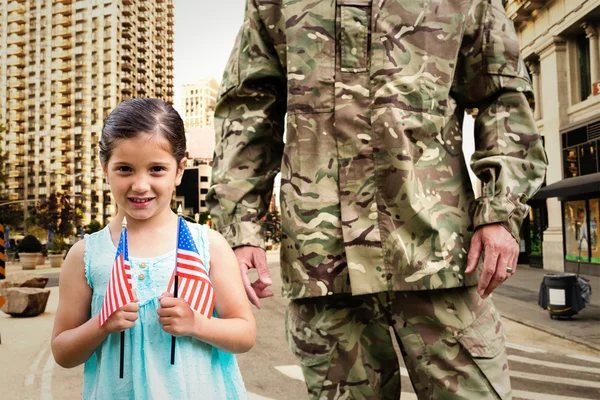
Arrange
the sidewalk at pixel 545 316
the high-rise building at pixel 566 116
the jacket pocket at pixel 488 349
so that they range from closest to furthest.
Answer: the jacket pocket at pixel 488 349 → the sidewalk at pixel 545 316 → the high-rise building at pixel 566 116

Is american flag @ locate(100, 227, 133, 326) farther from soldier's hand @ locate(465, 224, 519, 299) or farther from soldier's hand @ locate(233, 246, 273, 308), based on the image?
soldier's hand @ locate(465, 224, 519, 299)

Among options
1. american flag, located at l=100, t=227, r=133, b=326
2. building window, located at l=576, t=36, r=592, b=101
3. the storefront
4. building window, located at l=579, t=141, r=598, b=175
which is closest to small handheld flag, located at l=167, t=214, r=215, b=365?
american flag, located at l=100, t=227, r=133, b=326

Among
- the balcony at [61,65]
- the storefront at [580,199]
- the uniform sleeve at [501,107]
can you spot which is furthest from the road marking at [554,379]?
the balcony at [61,65]

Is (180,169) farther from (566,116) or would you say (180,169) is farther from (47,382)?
(566,116)

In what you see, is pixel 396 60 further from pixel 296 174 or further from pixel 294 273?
pixel 294 273

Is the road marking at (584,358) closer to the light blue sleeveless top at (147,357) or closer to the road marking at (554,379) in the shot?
the road marking at (554,379)

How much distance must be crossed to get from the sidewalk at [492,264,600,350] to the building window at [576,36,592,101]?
7920 millimetres

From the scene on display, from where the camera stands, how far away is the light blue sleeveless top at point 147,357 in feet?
5.35

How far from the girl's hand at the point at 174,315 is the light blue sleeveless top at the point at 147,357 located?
145 mm

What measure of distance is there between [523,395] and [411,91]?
4.22 m

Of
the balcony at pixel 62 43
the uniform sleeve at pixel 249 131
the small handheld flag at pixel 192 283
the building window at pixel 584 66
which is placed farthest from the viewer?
the balcony at pixel 62 43

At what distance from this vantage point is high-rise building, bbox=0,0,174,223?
112125mm

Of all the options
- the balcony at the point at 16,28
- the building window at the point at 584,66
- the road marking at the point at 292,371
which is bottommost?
the road marking at the point at 292,371

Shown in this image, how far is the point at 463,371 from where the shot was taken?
195cm
